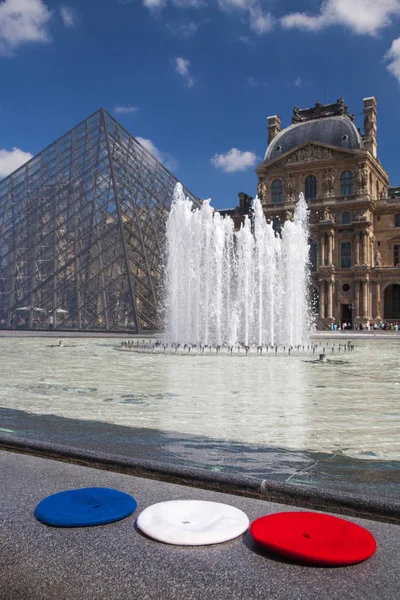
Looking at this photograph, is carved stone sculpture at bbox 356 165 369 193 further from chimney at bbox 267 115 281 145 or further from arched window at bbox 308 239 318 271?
chimney at bbox 267 115 281 145

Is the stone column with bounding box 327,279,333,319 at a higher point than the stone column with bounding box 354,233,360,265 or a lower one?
lower

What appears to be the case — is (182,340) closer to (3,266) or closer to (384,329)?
(3,266)

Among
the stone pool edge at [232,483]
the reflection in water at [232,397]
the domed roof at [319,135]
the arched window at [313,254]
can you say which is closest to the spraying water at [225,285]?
the reflection in water at [232,397]

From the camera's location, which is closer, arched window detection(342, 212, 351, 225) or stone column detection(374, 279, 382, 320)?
stone column detection(374, 279, 382, 320)

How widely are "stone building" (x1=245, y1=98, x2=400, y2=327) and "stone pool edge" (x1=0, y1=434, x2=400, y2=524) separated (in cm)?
4465

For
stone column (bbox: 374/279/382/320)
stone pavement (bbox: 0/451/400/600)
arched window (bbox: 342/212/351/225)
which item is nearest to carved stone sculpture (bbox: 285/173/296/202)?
arched window (bbox: 342/212/351/225)

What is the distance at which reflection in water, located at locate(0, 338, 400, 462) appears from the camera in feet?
19.5

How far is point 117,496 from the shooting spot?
10.1 feet

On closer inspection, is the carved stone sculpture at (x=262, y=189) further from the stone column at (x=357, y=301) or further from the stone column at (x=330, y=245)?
the stone column at (x=357, y=301)

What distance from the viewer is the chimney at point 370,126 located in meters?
52.5

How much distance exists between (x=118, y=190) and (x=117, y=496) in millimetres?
29595

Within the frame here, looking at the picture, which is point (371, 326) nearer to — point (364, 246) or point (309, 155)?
point (364, 246)

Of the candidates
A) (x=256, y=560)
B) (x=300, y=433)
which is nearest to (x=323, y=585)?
(x=256, y=560)

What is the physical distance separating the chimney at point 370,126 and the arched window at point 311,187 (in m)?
6.09
